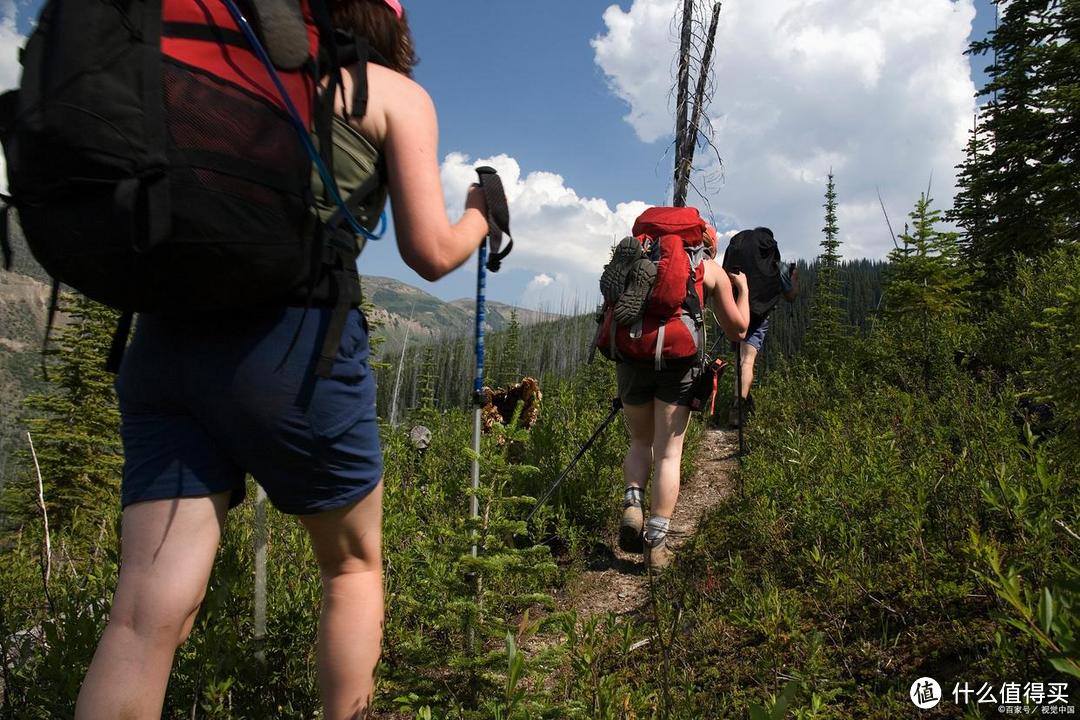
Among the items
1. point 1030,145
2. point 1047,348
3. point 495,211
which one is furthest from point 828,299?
point 495,211

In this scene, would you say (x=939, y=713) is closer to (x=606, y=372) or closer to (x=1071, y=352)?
(x=1071, y=352)

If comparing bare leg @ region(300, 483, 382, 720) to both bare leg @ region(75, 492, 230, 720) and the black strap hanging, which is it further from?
the black strap hanging

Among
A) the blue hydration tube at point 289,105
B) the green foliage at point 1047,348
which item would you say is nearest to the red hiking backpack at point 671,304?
the green foliage at point 1047,348

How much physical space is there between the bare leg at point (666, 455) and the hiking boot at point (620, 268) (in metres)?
0.77

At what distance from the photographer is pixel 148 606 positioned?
133 cm

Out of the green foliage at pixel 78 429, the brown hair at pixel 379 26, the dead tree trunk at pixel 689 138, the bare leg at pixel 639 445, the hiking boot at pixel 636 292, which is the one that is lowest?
the green foliage at pixel 78 429

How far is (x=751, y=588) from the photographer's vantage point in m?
3.35

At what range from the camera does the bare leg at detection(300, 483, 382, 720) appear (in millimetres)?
1615

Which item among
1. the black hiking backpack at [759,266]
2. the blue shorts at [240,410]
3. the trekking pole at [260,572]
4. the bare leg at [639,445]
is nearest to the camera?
the blue shorts at [240,410]

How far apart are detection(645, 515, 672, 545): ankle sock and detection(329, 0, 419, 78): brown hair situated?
3081mm

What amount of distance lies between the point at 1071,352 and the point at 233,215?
355cm

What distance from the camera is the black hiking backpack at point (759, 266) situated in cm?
761

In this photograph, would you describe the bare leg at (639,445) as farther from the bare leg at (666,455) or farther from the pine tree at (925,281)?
the pine tree at (925,281)

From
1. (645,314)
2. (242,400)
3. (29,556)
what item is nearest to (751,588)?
(645,314)
